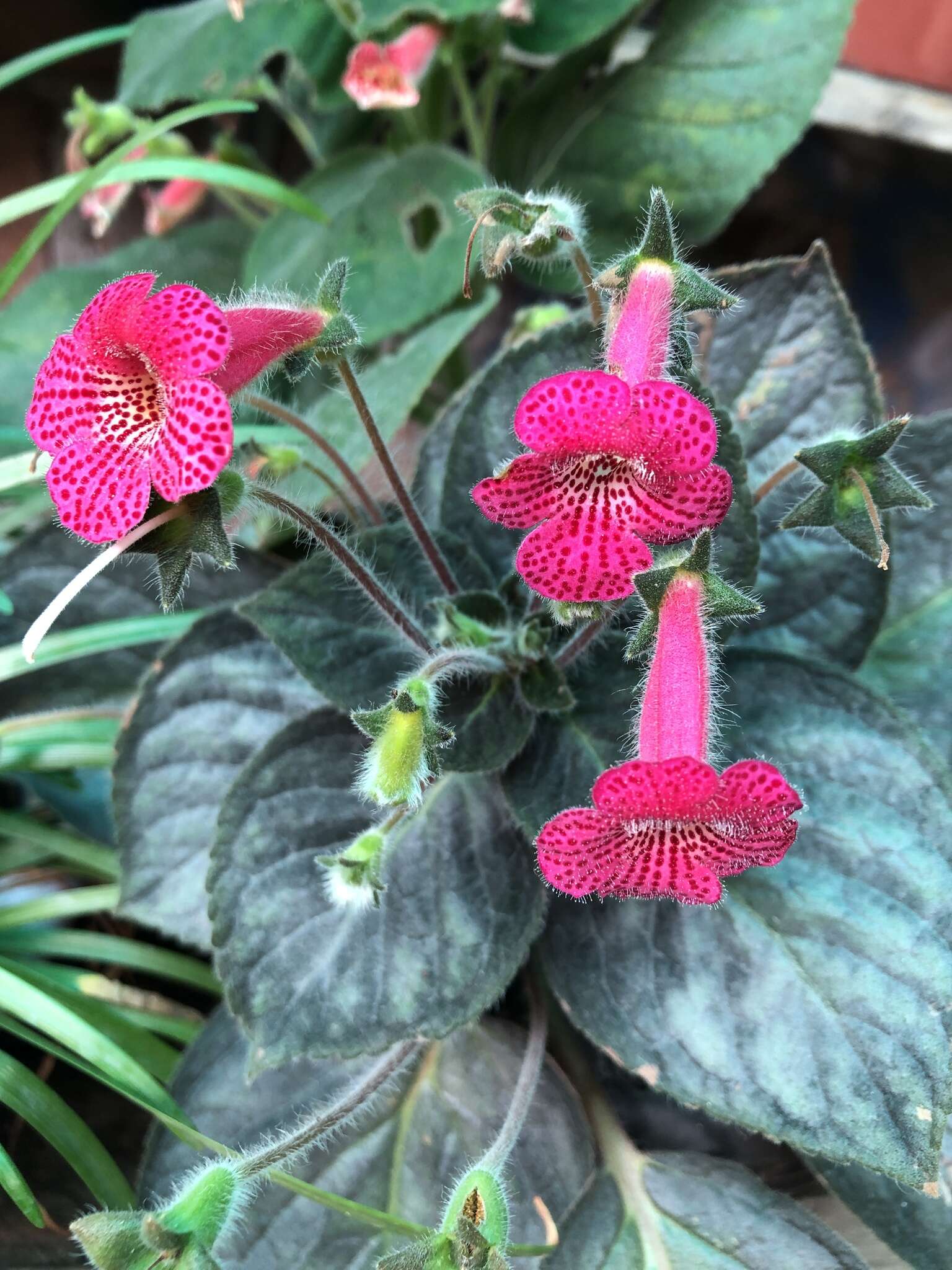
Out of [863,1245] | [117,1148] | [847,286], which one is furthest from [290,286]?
[863,1245]

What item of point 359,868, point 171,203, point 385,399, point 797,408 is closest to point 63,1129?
point 359,868

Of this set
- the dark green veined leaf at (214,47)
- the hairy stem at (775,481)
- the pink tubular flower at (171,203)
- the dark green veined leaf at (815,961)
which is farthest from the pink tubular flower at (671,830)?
the pink tubular flower at (171,203)

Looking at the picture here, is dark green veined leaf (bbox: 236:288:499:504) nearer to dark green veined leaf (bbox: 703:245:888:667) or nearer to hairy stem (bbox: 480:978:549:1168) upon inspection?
dark green veined leaf (bbox: 703:245:888:667)

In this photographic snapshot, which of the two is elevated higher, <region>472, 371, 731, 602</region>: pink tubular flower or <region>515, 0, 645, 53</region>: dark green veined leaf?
<region>515, 0, 645, 53</region>: dark green veined leaf

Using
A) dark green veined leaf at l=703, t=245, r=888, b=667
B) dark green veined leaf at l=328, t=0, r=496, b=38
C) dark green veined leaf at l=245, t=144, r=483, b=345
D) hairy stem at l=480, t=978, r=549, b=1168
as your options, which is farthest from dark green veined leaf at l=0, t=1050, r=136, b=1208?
dark green veined leaf at l=328, t=0, r=496, b=38

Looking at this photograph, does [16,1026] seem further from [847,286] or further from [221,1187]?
[847,286]

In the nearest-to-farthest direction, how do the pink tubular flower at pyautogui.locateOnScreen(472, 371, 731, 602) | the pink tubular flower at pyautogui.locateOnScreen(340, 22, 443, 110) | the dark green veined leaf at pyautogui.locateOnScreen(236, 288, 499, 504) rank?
1. the pink tubular flower at pyautogui.locateOnScreen(472, 371, 731, 602)
2. the dark green veined leaf at pyautogui.locateOnScreen(236, 288, 499, 504)
3. the pink tubular flower at pyautogui.locateOnScreen(340, 22, 443, 110)

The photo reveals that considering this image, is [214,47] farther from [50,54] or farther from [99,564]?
[99,564]
